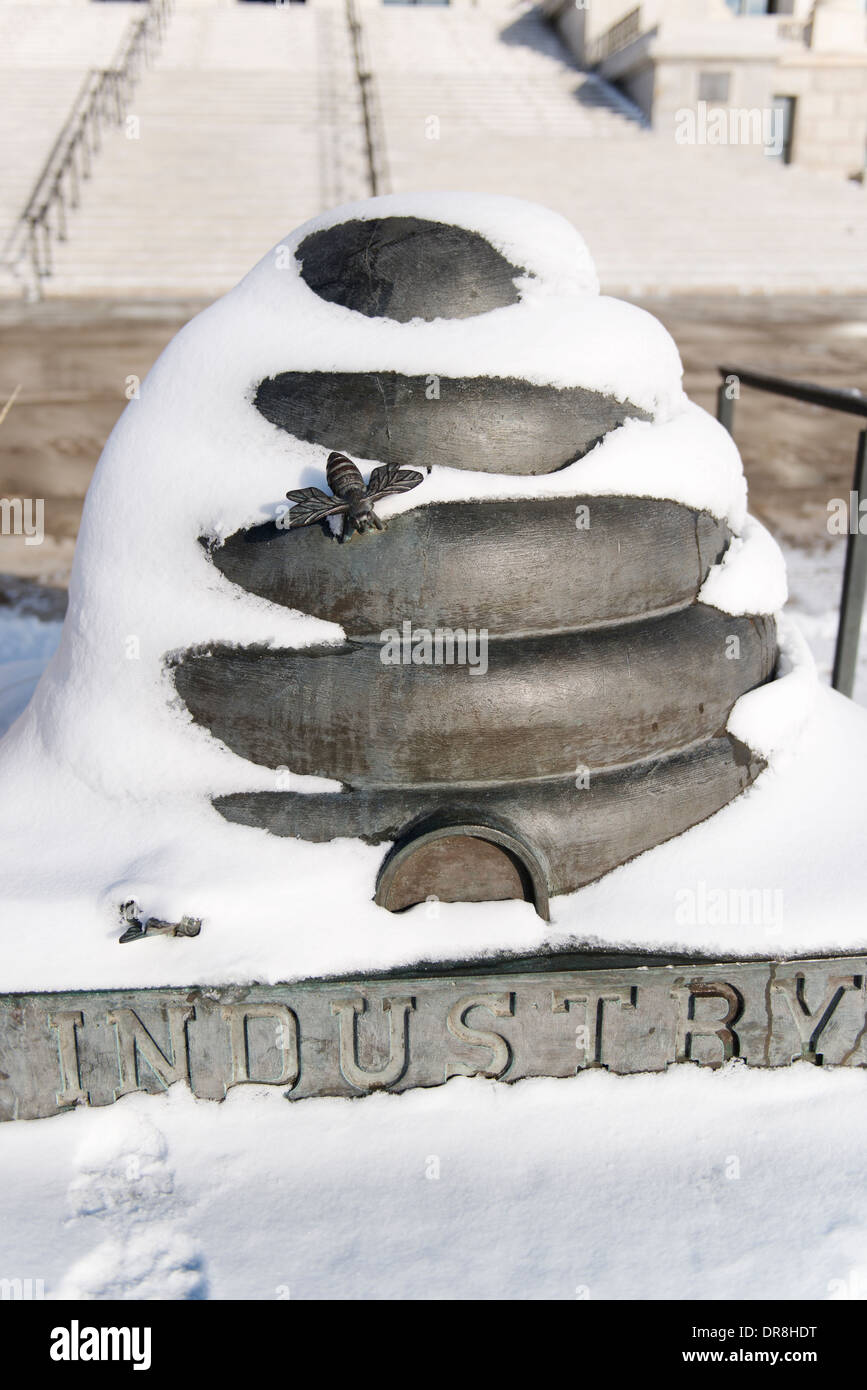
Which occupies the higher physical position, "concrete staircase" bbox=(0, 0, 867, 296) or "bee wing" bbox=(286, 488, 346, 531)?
"concrete staircase" bbox=(0, 0, 867, 296)

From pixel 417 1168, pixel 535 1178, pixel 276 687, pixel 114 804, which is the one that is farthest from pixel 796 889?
pixel 114 804

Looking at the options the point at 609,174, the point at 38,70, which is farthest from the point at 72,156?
the point at 609,174

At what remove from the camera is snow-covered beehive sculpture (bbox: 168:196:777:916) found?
3.27 m

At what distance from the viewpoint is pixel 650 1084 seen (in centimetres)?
340

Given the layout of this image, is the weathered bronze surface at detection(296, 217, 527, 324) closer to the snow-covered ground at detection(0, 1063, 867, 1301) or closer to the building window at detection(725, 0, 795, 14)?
the snow-covered ground at detection(0, 1063, 867, 1301)

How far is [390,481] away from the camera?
10.5 ft

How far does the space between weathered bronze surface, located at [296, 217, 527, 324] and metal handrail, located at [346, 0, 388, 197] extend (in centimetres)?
1456

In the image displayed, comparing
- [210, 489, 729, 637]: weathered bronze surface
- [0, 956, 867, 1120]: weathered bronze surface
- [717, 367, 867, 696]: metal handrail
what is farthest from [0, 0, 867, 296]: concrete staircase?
[0, 956, 867, 1120]: weathered bronze surface

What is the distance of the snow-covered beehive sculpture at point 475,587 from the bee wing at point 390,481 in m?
0.02

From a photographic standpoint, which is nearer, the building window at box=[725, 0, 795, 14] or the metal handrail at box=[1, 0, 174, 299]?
the metal handrail at box=[1, 0, 174, 299]

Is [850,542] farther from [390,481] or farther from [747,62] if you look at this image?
[747,62]

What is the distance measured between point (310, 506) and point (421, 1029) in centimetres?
154

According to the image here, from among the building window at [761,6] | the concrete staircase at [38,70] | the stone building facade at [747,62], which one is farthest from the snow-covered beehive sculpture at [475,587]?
the building window at [761,6]

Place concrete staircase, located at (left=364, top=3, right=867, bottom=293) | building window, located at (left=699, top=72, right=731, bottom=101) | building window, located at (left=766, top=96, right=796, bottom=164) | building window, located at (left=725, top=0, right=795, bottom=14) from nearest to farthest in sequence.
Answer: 1. concrete staircase, located at (left=364, top=3, right=867, bottom=293)
2. building window, located at (left=699, top=72, right=731, bottom=101)
3. building window, located at (left=766, top=96, right=796, bottom=164)
4. building window, located at (left=725, top=0, right=795, bottom=14)
